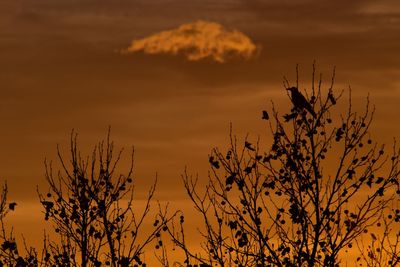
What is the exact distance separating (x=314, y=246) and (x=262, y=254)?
1.57m

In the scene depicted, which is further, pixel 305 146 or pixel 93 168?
pixel 93 168

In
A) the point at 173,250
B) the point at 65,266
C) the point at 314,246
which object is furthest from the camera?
the point at 65,266

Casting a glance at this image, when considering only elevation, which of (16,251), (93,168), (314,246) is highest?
(93,168)

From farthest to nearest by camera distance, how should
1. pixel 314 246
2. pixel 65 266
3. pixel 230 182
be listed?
pixel 65 266
pixel 230 182
pixel 314 246

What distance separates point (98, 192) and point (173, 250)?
2968 millimetres

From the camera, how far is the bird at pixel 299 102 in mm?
22253

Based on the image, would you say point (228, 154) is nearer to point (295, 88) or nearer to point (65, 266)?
point (295, 88)

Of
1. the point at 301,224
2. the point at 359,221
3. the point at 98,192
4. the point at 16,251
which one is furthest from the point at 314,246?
the point at 16,251

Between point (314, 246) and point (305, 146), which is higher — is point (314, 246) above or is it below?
below

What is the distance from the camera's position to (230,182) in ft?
73.0

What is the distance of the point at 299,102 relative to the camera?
73.7 feet

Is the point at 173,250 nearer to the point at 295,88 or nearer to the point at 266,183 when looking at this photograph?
the point at 266,183

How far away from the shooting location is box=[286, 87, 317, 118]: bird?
73.0ft

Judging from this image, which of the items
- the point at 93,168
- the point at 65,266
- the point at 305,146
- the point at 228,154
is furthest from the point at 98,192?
the point at 305,146
